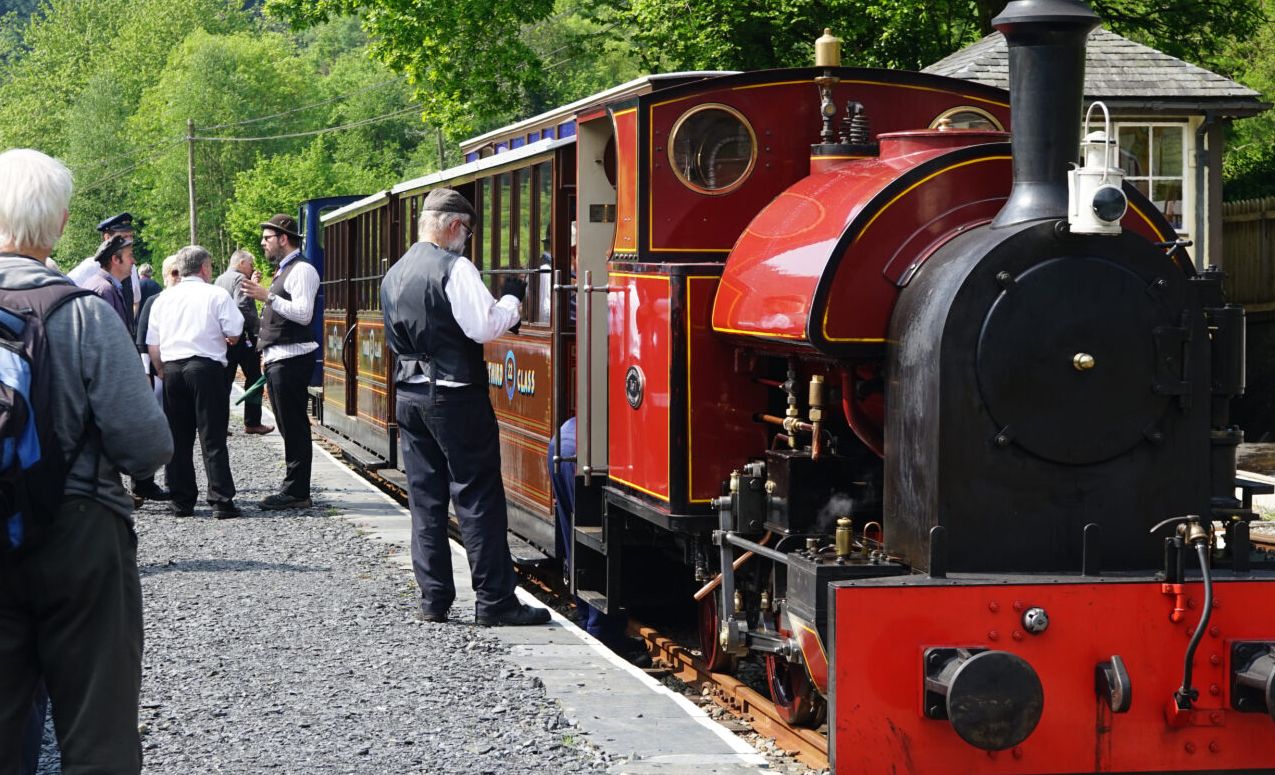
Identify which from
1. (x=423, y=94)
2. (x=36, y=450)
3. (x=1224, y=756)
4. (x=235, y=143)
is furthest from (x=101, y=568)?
(x=235, y=143)

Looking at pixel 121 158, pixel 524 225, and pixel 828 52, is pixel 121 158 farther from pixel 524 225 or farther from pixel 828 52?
pixel 828 52

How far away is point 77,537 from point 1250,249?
17344mm

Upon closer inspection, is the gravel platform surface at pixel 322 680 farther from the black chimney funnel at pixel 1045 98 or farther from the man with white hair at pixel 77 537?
the black chimney funnel at pixel 1045 98

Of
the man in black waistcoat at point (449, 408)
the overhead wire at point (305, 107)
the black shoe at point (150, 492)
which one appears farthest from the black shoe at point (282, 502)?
the overhead wire at point (305, 107)

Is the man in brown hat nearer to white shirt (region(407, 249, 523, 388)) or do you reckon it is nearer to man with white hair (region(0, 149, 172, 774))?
white shirt (region(407, 249, 523, 388))

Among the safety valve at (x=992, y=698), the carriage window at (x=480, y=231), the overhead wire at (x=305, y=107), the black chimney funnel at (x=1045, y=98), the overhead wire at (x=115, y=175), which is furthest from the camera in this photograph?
the overhead wire at (x=115, y=175)

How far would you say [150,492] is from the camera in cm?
1171

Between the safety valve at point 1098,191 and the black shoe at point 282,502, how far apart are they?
765 cm

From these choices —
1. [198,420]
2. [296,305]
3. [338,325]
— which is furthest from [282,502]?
[338,325]

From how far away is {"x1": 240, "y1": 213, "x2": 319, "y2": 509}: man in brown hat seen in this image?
1141 cm

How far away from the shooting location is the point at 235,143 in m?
69.2

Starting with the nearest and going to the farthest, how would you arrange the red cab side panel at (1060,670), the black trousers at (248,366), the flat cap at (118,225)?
the red cab side panel at (1060,670)
the flat cap at (118,225)
the black trousers at (248,366)

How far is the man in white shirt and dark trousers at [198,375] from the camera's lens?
11.0 metres

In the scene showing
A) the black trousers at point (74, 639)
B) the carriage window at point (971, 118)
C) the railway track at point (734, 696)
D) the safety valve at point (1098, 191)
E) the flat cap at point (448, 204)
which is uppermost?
the carriage window at point (971, 118)
